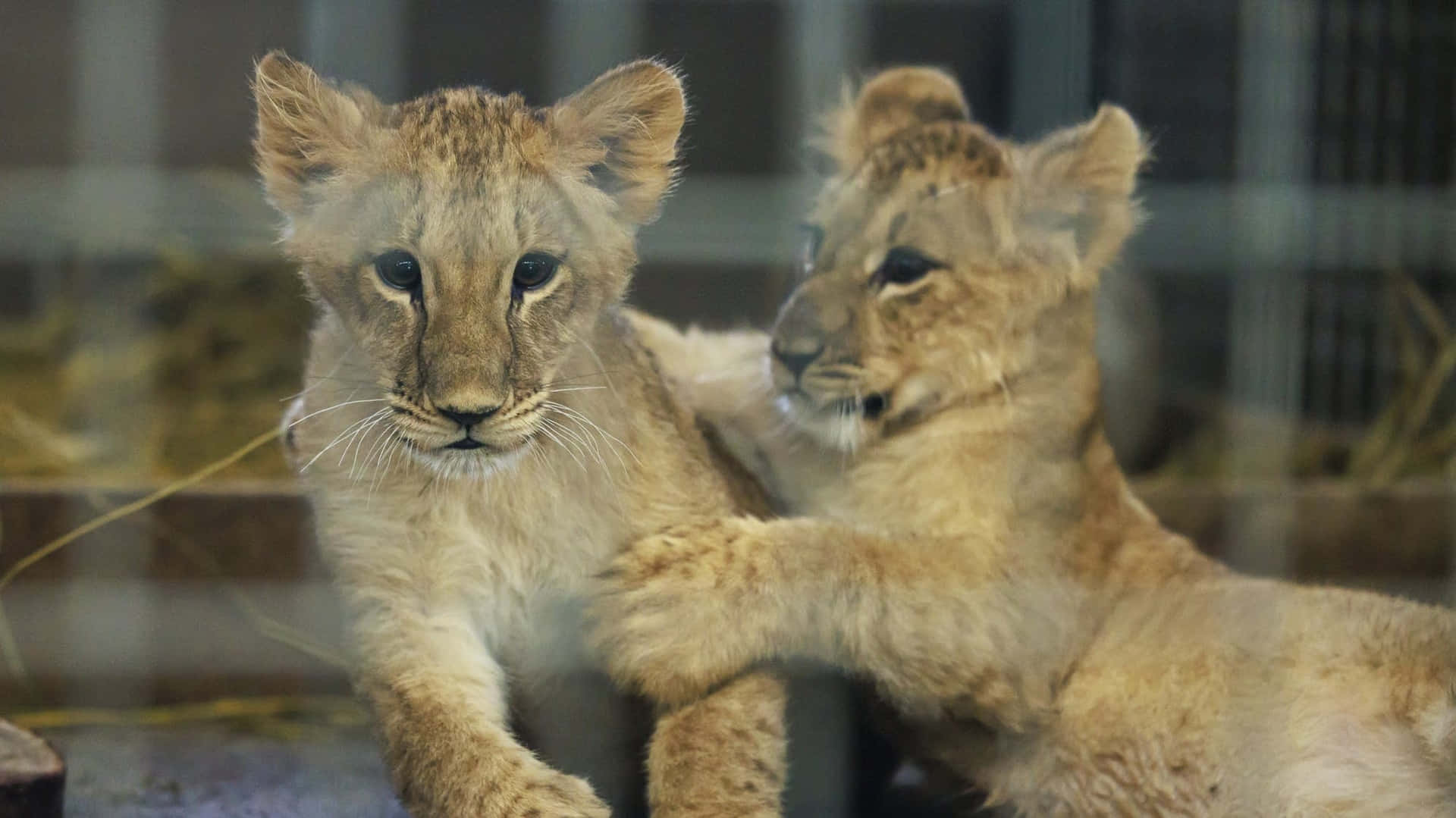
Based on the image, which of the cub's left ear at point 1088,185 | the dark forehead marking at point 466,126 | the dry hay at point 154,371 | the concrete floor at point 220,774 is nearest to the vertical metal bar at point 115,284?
the dry hay at point 154,371

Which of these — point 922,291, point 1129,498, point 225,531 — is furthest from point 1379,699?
point 225,531

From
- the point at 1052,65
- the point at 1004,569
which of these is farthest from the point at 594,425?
the point at 1052,65

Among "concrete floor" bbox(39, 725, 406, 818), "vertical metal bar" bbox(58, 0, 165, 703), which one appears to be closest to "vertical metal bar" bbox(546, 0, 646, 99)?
"vertical metal bar" bbox(58, 0, 165, 703)

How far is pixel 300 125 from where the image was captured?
1874mm

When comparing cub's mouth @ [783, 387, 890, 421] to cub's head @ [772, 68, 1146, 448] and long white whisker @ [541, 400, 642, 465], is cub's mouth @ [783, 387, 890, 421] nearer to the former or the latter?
cub's head @ [772, 68, 1146, 448]

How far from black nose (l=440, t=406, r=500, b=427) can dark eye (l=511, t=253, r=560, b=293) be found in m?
0.16

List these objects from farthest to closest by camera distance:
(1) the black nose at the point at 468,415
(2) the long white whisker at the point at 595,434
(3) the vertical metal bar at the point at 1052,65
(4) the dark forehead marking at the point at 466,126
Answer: (3) the vertical metal bar at the point at 1052,65 → (2) the long white whisker at the point at 595,434 → (4) the dark forehead marking at the point at 466,126 → (1) the black nose at the point at 468,415

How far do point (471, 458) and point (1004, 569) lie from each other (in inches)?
32.7

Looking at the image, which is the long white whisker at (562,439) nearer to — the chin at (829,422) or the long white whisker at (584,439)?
the long white whisker at (584,439)

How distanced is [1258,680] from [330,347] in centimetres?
134

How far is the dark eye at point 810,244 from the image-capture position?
7.97 feet

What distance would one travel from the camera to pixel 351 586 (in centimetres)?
193

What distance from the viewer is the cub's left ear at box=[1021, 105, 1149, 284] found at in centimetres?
236

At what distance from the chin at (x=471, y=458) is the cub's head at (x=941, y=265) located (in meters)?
0.58
